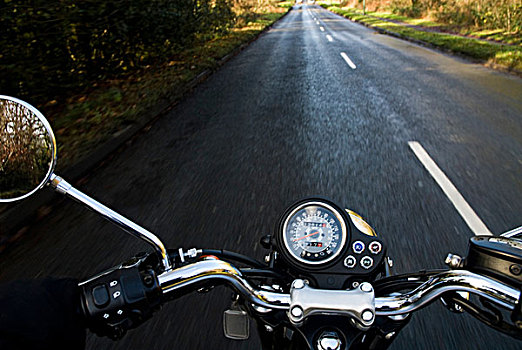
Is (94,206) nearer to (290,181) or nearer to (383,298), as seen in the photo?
(383,298)

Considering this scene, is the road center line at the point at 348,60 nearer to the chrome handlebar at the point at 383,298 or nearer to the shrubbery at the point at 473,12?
the shrubbery at the point at 473,12

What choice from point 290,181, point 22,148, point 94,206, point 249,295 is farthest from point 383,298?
point 290,181

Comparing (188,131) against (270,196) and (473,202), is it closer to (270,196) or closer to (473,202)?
(270,196)

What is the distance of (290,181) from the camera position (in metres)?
4.51

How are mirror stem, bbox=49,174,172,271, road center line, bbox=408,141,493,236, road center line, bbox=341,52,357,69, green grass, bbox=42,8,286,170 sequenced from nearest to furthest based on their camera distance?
mirror stem, bbox=49,174,172,271, road center line, bbox=408,141,493,236, green grass, bbox=42,8,286,170, road center line, bbox=341,52,357,69

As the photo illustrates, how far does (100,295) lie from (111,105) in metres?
7.41

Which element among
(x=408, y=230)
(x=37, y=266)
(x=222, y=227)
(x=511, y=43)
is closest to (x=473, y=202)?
(x=408, y=230)

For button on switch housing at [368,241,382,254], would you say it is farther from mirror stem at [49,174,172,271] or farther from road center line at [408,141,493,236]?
road center line at [408,141,493,236]

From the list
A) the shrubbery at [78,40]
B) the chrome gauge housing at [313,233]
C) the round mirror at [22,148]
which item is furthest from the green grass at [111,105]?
the chrome gauge housing at [313,233]

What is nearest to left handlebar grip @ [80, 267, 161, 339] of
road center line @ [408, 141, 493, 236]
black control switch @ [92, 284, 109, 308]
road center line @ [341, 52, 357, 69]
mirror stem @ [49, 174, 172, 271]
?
black control switch @ [92, 284, 109, 308]

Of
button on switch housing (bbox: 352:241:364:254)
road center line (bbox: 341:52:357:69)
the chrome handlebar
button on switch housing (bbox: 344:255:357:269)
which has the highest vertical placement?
the chrome handlebar

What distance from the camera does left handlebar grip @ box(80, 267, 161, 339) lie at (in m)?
1.08

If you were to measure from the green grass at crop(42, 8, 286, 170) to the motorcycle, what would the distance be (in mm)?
4134

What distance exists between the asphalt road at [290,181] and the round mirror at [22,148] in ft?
4.78
